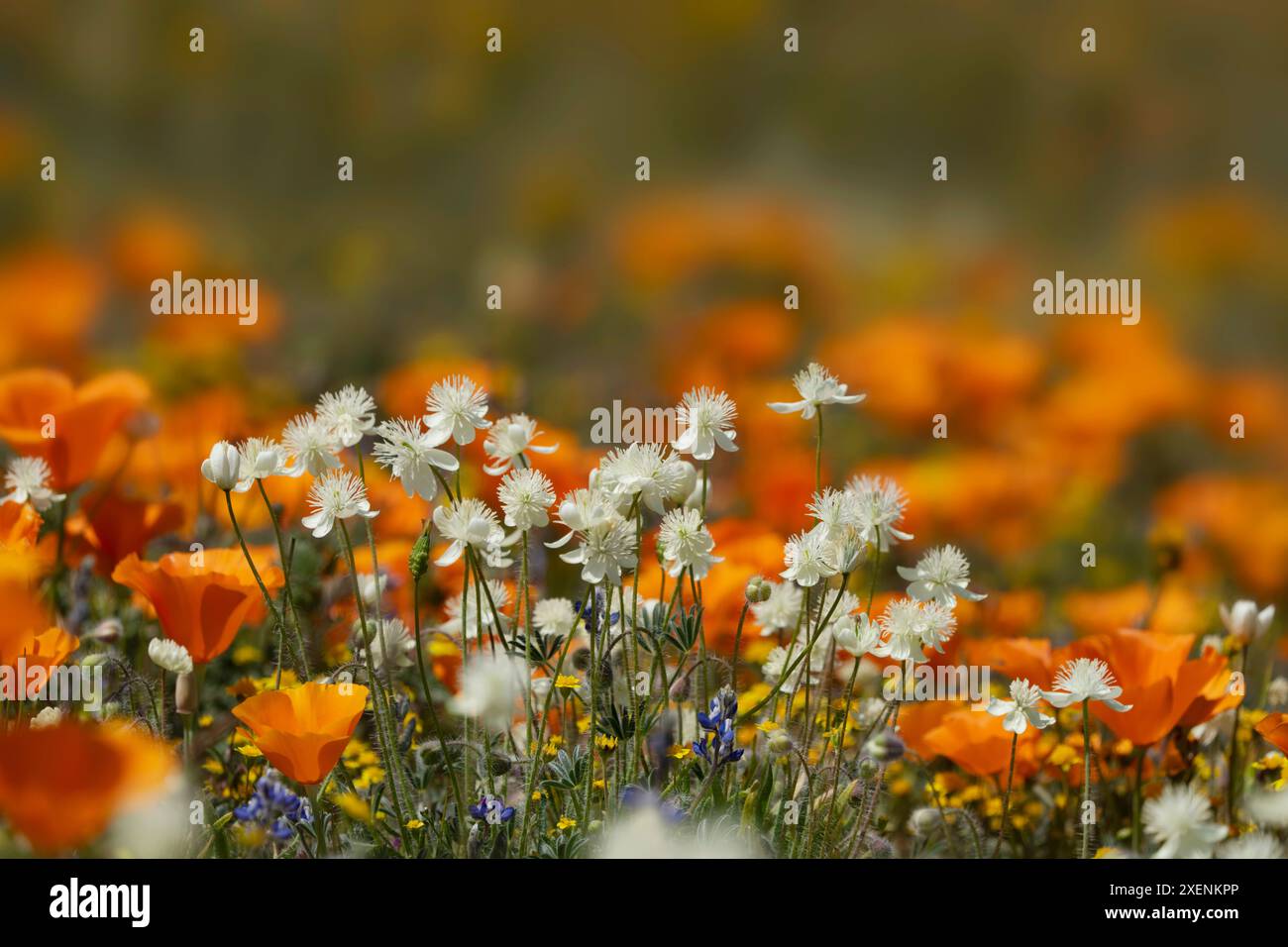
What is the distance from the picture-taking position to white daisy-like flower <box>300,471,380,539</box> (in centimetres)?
102

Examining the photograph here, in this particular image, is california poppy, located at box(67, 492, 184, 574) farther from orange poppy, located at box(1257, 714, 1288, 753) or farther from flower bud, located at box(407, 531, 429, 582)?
orange poppy, located at box(1257, 714, 1288, 753)

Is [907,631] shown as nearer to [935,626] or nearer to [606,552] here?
[935,626]

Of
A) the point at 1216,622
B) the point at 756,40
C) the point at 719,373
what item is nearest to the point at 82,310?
the point at 719,373

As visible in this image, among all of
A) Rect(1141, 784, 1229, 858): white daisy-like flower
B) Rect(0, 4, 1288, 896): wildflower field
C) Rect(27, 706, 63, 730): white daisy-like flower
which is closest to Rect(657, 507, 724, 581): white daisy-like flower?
Rect(0, 4, 1288, 896): wildflower field

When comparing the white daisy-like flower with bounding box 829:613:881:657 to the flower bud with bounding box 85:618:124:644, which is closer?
the white daisy-like flower with bounding box 829:613:881:657

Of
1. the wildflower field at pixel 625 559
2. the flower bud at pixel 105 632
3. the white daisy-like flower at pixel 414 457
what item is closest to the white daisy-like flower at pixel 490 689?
the wildflower field at pixel 625 559

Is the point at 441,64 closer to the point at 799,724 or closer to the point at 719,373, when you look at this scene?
the point at 719,373

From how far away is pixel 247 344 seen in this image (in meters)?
2.86

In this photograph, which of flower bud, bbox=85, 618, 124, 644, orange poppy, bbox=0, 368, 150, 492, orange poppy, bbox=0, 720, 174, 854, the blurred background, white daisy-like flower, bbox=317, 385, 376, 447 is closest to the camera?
orange poppy, bbox=0, 720, 174, 854

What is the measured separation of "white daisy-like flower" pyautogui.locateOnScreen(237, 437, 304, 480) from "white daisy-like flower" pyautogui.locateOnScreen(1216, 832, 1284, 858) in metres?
0.67

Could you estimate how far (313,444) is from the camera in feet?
3.50

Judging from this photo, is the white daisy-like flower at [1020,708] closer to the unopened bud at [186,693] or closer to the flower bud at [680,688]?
the flower bud at [680,688]

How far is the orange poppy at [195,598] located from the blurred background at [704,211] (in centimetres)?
137

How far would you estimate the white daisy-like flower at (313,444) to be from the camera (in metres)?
1.06
